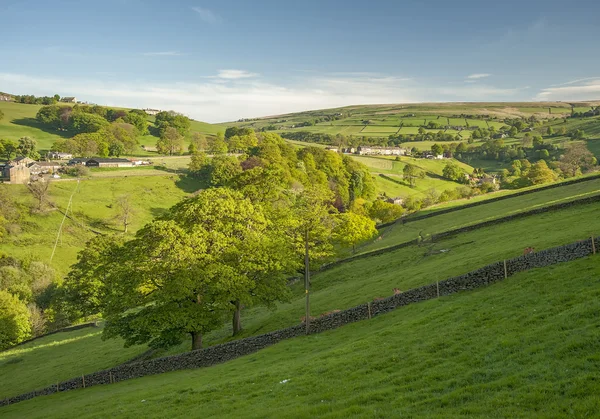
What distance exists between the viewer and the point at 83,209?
104438mm

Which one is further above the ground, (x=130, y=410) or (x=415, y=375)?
(x=415, y=375)

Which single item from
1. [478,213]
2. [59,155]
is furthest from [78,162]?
[478,213]

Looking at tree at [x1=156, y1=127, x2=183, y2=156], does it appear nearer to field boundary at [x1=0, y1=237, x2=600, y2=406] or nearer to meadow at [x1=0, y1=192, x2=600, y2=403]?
meadow at [x1=0, y1=192, x2=600, y2=403]

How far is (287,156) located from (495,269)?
99716mm

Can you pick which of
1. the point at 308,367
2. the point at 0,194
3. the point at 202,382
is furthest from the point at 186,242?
the point at 0,194

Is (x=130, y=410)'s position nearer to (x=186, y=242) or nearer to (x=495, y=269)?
(x=186, y=242)

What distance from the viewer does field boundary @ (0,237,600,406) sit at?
1091 inches

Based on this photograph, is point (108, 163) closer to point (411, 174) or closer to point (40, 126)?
point (40, 126)

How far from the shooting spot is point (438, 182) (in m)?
156

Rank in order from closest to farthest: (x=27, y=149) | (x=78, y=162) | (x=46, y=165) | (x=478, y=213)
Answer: (x=478, y=213) → (x=46, y=165) → (x=78, y=162) → (x=27, y=149)

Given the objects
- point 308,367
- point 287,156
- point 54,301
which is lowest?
point 54,301

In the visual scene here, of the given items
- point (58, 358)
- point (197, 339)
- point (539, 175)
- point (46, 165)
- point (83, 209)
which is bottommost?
point (58, 358)

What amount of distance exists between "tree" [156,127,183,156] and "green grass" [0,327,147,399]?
374 feet

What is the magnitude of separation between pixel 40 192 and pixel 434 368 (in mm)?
104782
